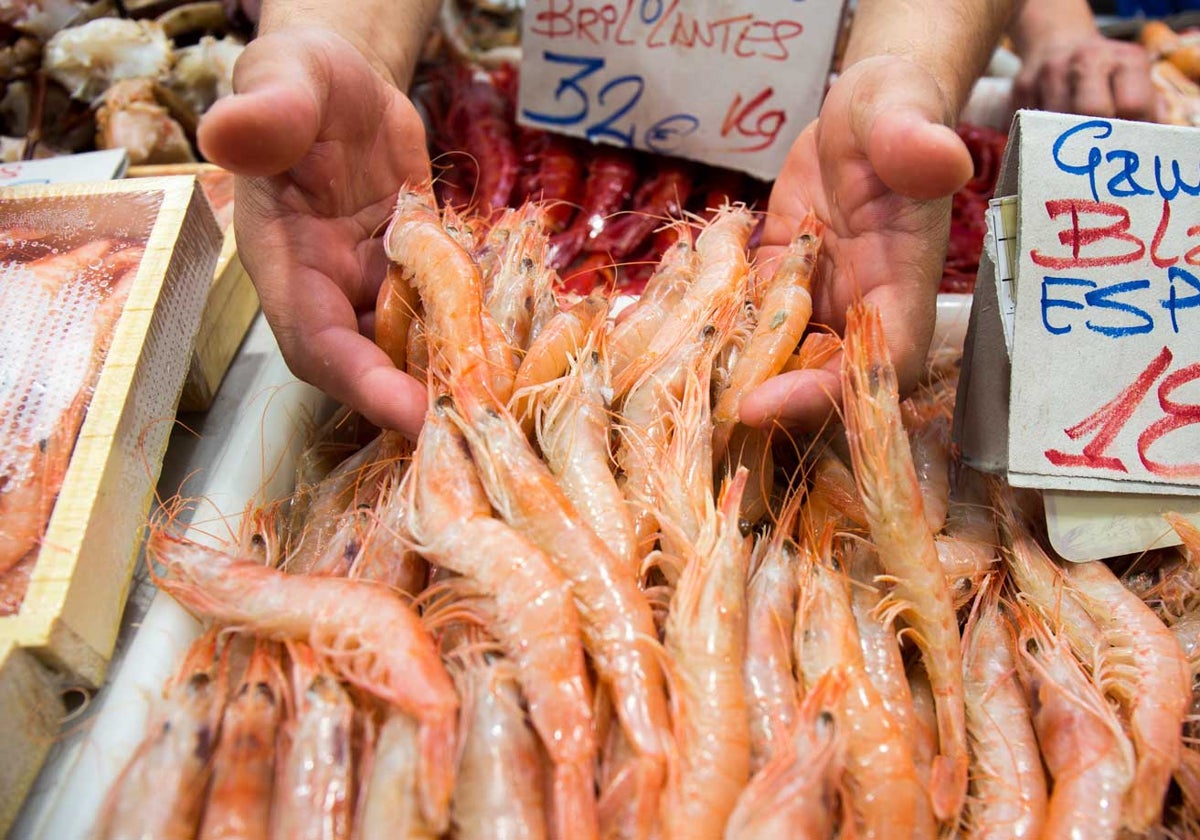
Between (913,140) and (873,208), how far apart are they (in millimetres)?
418

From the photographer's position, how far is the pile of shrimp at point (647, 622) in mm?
1211

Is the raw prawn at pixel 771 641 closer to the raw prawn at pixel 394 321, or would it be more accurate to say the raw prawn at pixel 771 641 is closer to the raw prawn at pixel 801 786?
the raw prawn at pixel 801 786

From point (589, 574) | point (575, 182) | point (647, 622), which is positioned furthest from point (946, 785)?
point (575, 182)

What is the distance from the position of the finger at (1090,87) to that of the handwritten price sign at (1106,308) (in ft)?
6.24

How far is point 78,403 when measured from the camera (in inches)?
62.4

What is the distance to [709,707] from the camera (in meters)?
1.27

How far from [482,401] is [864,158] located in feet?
3.61

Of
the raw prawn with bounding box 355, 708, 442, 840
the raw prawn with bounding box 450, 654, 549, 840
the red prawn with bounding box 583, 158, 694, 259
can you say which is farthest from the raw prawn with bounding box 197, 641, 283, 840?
Result: the red prawn with bounding box 583, 158, 694, 259

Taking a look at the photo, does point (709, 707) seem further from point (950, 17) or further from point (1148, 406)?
point (950, 17)

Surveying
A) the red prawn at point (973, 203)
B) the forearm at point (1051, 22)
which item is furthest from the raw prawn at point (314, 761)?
the forearm at point (1051, 22)

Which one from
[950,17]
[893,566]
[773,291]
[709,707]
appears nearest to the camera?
[709,707]

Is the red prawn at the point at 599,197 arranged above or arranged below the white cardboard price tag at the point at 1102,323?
below

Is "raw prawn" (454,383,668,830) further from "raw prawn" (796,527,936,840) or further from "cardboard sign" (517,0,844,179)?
"cardboard sign" (517,0,844,179)

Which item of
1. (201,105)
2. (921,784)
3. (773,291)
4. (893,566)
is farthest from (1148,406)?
(201,105)
